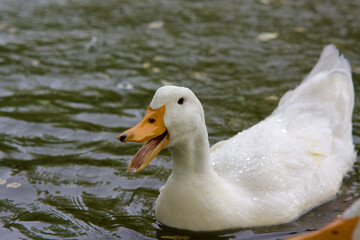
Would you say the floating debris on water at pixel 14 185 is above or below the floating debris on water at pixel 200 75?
below

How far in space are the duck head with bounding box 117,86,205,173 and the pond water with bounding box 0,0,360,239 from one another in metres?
0.88

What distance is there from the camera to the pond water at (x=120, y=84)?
18.0 ft

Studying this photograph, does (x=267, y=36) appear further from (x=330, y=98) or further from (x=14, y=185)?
(x=14, y=185)

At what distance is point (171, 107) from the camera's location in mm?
4535

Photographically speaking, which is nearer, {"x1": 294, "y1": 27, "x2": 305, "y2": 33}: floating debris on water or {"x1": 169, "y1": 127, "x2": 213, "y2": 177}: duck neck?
{"x1": 169, "y1": 127, "x2": 213, "y2": 177}: duck neck

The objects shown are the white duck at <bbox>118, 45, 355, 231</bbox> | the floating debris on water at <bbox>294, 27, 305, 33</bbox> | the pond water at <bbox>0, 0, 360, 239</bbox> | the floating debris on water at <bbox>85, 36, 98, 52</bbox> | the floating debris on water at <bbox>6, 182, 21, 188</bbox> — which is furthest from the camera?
the floating debris on water at <bbox>294, 27, 305, 33</bbox>

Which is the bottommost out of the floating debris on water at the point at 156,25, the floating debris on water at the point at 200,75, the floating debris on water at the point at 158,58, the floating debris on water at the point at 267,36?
the floating debris on water at the point at 200,75

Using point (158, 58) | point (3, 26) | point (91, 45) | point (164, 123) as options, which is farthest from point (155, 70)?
point (164, 123)

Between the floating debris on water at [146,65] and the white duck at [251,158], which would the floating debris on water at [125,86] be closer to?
the floating debris on water at [146,65]

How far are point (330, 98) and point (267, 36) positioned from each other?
4658mm

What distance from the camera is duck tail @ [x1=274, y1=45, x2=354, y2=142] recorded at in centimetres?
624

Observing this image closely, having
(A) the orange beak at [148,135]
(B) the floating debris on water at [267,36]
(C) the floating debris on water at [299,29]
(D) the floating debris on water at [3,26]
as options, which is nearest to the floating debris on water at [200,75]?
(B) the floating debris on water at [267,36]

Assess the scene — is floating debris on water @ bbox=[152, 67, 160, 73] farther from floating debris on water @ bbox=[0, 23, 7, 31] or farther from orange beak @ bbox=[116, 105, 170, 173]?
orange beak @ bbox=[116, 105, 170, 173]

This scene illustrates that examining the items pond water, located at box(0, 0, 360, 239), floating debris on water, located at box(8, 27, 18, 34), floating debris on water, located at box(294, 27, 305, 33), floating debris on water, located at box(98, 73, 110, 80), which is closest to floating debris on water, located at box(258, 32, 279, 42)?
pond water, located at box(0, 0, 360, 239)
